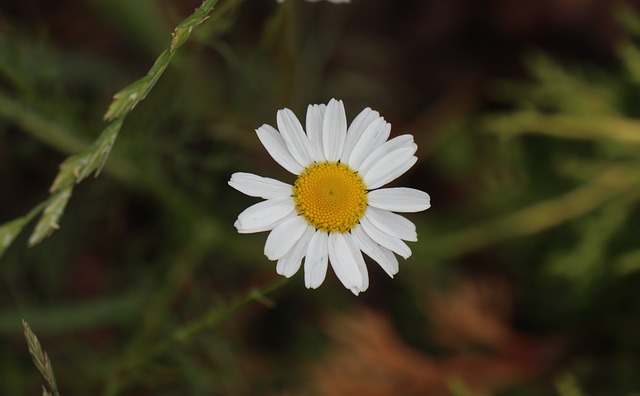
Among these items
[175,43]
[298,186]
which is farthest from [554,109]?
[175,43]

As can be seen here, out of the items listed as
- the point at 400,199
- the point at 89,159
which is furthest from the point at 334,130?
the point at 89,159

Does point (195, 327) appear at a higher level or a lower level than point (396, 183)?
lower

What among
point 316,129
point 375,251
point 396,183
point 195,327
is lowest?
point 195,327

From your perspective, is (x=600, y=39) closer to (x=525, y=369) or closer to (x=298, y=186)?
(x=525, y=369)

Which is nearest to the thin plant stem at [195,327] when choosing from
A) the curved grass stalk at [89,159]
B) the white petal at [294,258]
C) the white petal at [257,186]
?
the white petal at [294,258]

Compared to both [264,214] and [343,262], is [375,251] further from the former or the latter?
[264,214]

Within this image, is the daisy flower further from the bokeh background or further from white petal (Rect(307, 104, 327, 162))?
the bokeh background

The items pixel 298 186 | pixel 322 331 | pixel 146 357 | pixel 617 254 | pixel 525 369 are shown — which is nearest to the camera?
pixel 298 186

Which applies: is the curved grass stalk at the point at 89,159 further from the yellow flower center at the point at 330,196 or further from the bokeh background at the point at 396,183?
the bokeh background at the point at 396,183
